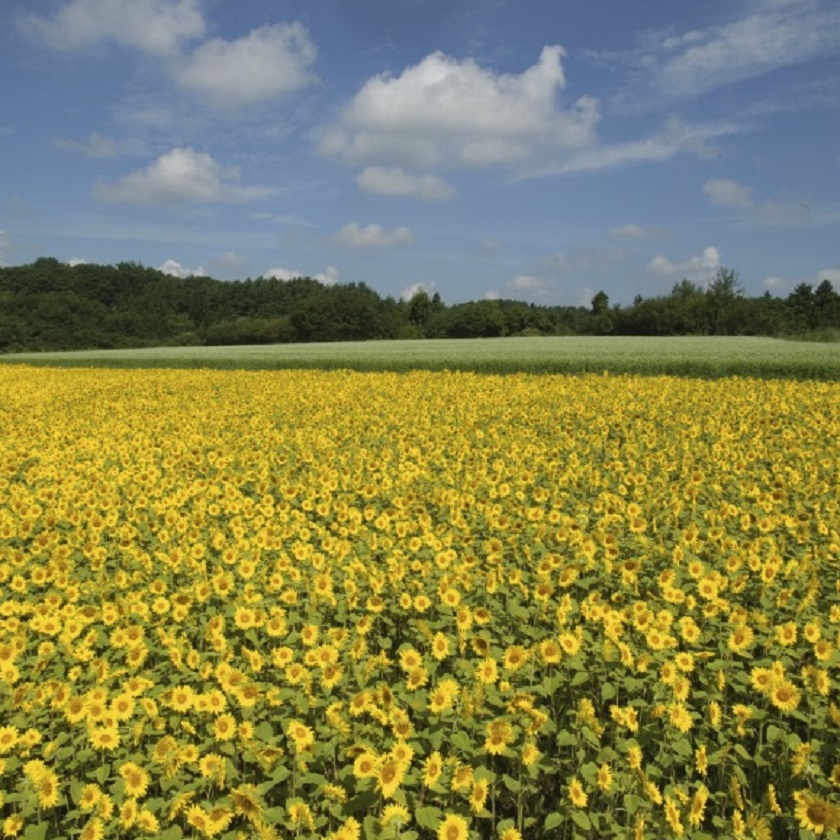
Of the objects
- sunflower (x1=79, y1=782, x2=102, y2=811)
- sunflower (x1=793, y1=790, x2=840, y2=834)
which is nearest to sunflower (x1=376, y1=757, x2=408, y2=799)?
sunflower (x1=79, y1=782, x2=102, y2=811)

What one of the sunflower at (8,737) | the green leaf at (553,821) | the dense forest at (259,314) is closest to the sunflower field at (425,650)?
the sunflower at (8,737)

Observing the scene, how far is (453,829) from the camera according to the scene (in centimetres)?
291

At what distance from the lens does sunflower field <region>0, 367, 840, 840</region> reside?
3.30m

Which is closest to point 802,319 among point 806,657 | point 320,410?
point 320,410

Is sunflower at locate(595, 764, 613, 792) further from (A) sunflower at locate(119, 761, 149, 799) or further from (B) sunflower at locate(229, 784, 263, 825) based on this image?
(A) sunflower at locate(119, 761, 149, 799)

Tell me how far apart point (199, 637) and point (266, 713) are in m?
1.42

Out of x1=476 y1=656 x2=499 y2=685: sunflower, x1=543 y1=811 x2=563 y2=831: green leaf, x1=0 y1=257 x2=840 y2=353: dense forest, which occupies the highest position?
x1=0 y1=257 x2=840 y2=353: dense forest

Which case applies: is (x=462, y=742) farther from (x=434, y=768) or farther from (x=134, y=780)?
(x=134, y=780)

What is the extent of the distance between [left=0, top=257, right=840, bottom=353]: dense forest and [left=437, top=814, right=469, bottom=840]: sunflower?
242 ft

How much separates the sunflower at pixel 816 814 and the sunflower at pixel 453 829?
130 centimetres

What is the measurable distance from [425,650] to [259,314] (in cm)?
9827

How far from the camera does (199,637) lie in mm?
5047

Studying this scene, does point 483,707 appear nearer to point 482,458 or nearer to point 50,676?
point 50,676

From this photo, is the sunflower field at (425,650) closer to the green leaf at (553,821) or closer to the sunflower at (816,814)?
the sunflower at (816,814)
